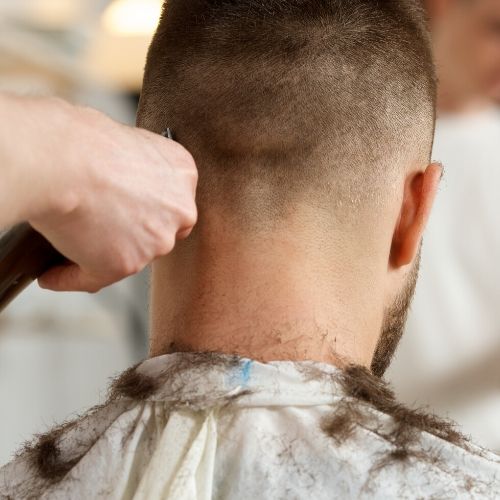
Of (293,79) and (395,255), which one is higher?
(293,79)

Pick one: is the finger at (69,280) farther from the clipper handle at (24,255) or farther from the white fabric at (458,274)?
the white fabric at (458,274)

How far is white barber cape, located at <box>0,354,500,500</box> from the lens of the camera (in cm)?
122

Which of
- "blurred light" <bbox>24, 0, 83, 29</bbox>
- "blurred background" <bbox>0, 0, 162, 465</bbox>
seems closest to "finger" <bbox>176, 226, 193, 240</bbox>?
"blurred background" <bbox>0, 0, 162, 465</bbox>

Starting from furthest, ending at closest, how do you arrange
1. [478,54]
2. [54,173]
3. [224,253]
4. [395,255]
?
[478,54] < [395,255] < [224,253] < [54,173]

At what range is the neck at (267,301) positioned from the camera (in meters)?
1.34

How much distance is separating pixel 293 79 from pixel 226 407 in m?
0.48

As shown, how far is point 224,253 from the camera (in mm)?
1391

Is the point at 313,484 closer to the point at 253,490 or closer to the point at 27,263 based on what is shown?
the point at 253,490

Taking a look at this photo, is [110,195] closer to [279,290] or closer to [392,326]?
[279,290]

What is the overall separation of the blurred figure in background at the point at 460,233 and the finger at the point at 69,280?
63.4 inches

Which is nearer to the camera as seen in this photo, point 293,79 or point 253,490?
point 253,490

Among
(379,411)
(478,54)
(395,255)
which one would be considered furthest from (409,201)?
(478,54)

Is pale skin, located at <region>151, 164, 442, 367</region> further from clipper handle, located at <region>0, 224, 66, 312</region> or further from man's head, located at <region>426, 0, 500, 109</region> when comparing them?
man's head, located at <region>426, 0, 500, 109</region>

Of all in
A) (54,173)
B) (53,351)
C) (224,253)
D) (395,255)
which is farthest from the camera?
(53,351)
